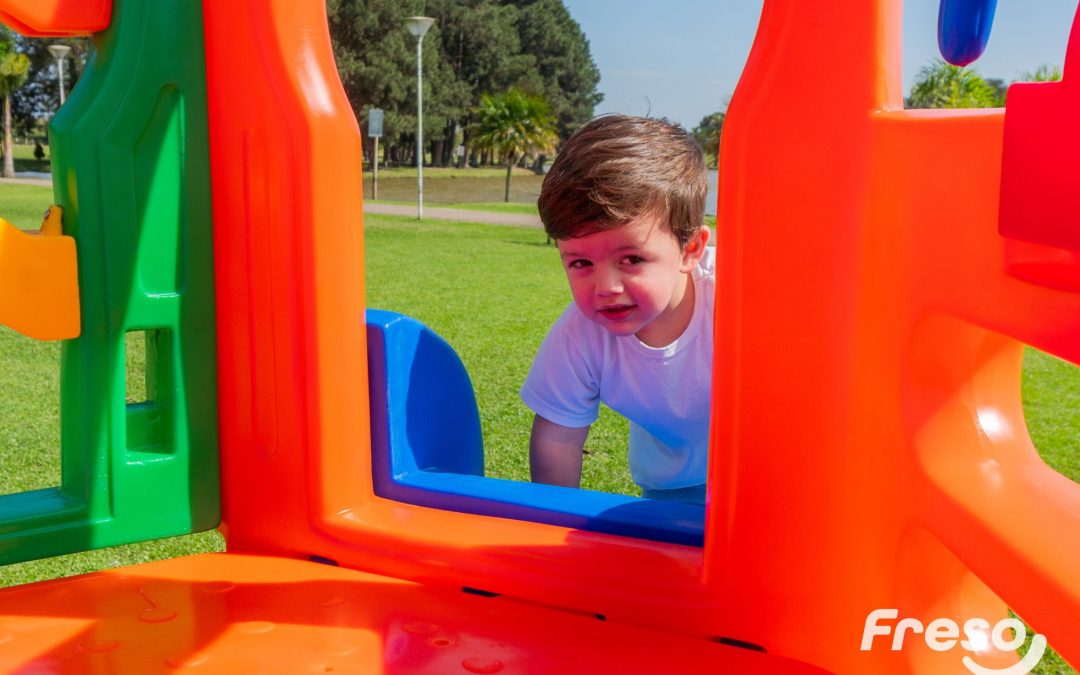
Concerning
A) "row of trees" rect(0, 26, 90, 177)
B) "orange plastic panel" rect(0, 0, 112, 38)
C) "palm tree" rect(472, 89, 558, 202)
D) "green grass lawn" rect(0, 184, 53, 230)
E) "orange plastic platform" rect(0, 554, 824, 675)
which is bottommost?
"green grass lawn" rect(0, 184, 53, 230)

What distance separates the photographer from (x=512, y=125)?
81.6ft

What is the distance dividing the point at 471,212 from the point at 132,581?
16.3 metres

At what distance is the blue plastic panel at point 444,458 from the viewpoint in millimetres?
1264

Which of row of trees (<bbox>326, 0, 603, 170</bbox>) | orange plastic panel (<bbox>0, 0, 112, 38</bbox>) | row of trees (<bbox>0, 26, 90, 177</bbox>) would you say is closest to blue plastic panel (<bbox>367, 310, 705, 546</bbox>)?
orange plastic panel (<bbox>0, 0, 112, 38</bbox>)

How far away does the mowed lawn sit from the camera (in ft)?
8.27

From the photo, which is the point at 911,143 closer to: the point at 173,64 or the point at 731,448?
the point at 731,448

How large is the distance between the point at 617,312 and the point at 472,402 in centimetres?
31

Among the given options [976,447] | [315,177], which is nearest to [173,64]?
[315,177]

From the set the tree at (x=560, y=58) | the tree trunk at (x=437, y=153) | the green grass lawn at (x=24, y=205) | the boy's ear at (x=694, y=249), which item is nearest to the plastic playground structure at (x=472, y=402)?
the boy's ear at (x=694, y=249)

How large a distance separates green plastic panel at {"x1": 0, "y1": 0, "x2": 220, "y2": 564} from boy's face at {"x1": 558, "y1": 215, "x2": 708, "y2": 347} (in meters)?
0.53

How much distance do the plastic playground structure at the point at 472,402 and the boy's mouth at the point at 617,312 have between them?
268mm

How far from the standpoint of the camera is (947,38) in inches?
38.0

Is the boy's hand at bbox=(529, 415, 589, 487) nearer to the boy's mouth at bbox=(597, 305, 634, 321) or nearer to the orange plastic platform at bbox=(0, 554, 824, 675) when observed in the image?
the boy's mouth at bbox=(597, 305, 634, 321)

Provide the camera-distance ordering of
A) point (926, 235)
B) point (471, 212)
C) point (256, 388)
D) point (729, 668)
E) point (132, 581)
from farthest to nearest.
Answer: point (471, 212) < point (256, 388) < point (132, 581) < point (729, 668) < point (926, 235)
